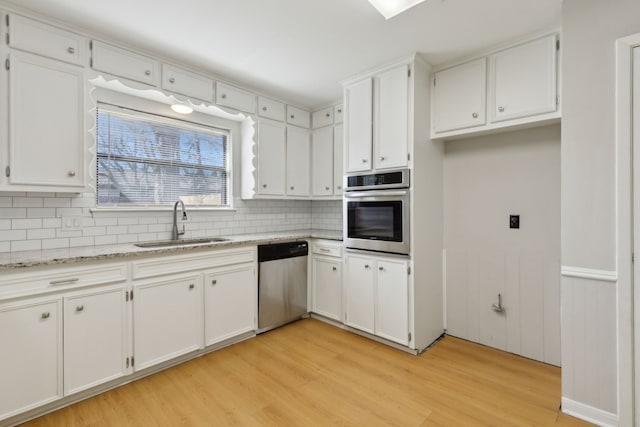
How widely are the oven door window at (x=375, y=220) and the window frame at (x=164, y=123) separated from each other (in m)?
1.44

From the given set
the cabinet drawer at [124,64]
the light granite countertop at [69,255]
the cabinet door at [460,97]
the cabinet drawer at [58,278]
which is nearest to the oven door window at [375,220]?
the cabinet door at [460,97]

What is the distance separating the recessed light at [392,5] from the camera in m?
1.96

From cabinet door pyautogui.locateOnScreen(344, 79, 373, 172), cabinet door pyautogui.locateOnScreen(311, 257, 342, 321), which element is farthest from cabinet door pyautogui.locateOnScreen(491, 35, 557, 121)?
cabinet door pyautogui.locateOnScreen(311, 257, 342, 321)

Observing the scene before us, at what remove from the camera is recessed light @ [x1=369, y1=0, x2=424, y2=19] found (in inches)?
77.0

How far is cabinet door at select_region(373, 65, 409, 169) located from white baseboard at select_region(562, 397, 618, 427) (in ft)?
6.59

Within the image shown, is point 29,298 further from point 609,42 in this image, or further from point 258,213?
point 609,42

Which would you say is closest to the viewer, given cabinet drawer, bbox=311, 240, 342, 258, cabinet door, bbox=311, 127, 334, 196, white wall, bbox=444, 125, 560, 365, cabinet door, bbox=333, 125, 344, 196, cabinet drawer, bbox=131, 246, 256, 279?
cabinet drawer, bbox=131, 246, 256, 279

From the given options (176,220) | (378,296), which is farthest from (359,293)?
(176,220)

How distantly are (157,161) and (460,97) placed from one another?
115 inches

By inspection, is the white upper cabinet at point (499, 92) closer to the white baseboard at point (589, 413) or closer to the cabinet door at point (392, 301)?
the cabinet door at point (392, 301)

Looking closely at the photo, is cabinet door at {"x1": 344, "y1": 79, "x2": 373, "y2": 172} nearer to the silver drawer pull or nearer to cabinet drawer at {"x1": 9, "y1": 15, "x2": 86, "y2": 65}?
cabinet drawer at {"x1": 9, "y1": 15, "x2": 86, "y2": 65}

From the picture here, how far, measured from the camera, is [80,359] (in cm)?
202

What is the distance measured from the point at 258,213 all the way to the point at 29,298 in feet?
7.46

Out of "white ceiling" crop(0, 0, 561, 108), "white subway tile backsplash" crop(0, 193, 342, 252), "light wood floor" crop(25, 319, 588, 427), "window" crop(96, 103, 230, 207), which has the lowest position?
"light wood floor" crop(25, 319, 588, 427)
